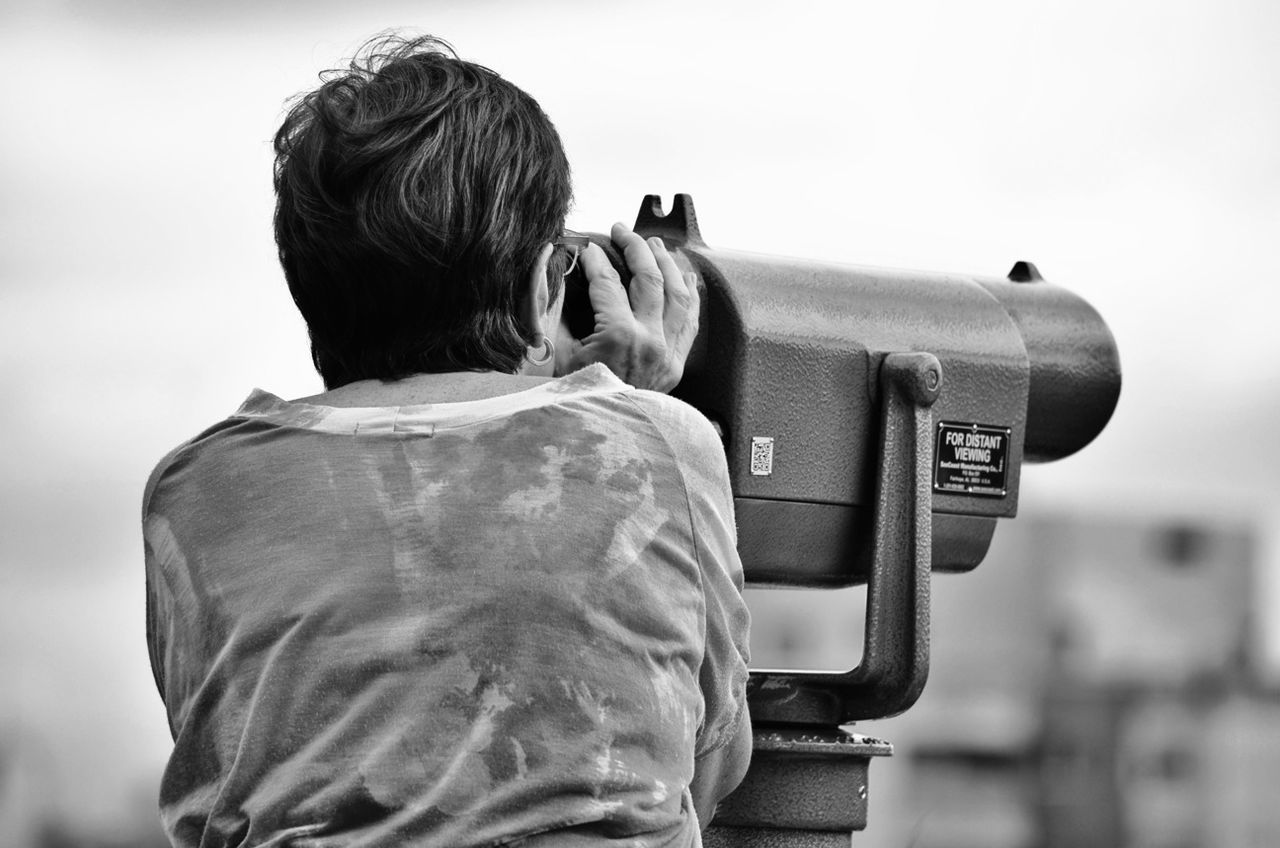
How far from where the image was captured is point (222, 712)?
52.1 inches

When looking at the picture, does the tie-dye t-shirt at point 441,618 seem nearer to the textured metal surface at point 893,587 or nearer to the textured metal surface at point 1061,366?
the textured metal surface at point 893,587

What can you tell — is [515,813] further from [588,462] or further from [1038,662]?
[1038,662]

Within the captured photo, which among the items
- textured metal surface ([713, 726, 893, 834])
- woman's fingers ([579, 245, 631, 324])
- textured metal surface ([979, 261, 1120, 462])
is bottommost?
textured metal surface ([713, 726, 893, 834])

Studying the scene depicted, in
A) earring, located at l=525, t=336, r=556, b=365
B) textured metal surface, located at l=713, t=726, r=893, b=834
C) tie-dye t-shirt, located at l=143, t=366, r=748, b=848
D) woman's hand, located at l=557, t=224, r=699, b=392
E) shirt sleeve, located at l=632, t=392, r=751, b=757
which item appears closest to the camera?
tie-dye t-shirt, located at l=143, t=366, r=748, b=848

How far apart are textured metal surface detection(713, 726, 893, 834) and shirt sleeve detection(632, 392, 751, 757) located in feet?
1.58

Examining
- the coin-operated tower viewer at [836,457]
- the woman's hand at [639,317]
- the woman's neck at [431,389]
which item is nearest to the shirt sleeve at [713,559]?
the woman's neck at [431,389]

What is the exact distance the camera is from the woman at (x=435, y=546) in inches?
49.6

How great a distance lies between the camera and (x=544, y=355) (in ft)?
4.90

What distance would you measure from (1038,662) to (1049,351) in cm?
1537

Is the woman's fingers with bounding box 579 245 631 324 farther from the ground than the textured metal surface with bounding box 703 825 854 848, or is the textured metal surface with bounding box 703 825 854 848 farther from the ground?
the woman's fingers with bounding box 579 245 631 324

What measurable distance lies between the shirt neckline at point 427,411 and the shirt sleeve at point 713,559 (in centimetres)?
5

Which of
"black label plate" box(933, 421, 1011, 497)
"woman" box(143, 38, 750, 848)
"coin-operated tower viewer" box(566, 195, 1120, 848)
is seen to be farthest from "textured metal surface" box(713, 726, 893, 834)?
"woman" box(143, 38, 750, 848)

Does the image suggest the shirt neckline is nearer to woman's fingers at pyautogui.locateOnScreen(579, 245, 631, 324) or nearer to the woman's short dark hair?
the woman's short dark hair

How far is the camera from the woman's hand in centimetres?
177
